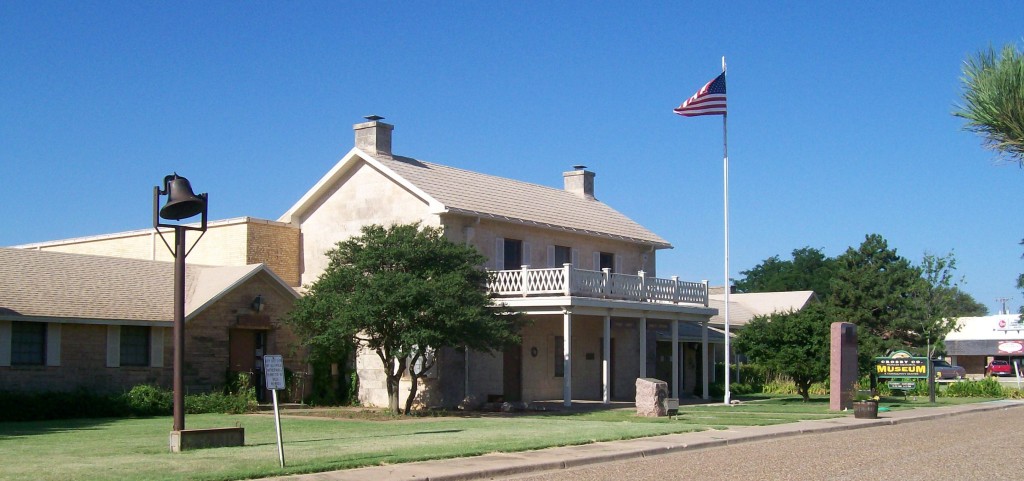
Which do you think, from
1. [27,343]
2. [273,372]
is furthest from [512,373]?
[273,372]

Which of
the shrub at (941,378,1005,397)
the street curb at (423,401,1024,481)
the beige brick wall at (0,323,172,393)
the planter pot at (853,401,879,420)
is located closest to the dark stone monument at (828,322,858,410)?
the street curb at (423,401,1024,481)

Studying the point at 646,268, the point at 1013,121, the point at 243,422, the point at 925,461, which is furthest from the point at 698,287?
the point at 1013,121

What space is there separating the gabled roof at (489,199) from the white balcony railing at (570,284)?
2189mm

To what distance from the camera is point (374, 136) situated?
33719 mm

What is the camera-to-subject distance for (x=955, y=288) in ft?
227

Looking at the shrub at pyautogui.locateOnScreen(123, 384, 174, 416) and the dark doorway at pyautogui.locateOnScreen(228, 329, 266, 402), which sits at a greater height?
the dark doorway at pyautogui.locateOnScreen(228, 329, 266, 402)

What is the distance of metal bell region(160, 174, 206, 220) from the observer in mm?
16969

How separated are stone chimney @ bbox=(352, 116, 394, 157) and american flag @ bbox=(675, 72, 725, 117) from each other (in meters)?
8.91

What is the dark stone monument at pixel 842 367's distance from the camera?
3144 cm

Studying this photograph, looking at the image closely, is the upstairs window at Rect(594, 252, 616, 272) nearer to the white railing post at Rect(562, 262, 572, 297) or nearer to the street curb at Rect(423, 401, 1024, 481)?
the white railing post at Rect(562, 262, 572, 297)

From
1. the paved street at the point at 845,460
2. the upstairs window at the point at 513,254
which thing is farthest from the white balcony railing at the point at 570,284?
the paved street at the point at 845,460

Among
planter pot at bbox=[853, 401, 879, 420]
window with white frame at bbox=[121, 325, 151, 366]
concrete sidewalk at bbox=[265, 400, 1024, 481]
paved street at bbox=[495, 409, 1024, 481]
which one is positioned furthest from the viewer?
window with white frame at bbox=[121, 325, 151, 366]

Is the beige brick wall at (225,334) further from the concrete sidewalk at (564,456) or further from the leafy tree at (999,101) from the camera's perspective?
the leafy tree at (999,101)

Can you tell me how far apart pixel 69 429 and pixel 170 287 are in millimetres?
9247
